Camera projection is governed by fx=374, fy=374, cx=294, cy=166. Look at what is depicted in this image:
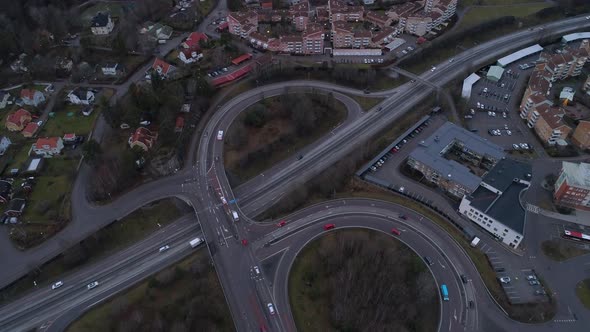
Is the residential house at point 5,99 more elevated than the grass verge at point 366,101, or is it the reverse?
the grass verge at point 366,101

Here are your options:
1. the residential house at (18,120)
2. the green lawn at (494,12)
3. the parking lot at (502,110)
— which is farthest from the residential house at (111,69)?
the green lawn at (494,12)

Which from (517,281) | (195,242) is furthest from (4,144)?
(517,281)

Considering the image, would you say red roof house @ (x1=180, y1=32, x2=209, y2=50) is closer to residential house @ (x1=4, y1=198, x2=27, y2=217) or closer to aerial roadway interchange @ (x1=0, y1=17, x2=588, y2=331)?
aerial roadway interchange @ (x1=0, y1=17, x2=588, y2=331)

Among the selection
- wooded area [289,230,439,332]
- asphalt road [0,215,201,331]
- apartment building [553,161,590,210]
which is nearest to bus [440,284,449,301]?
wooded area [289,230,439,332]

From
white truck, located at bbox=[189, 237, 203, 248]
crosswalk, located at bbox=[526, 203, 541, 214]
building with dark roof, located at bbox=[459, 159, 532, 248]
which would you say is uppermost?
building with dark roof, located at bbox=[459, 159, 532, 248]

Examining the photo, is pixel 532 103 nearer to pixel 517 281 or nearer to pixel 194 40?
pixel 517 281

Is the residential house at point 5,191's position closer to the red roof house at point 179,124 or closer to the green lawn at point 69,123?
the green lawn at point 69,123
